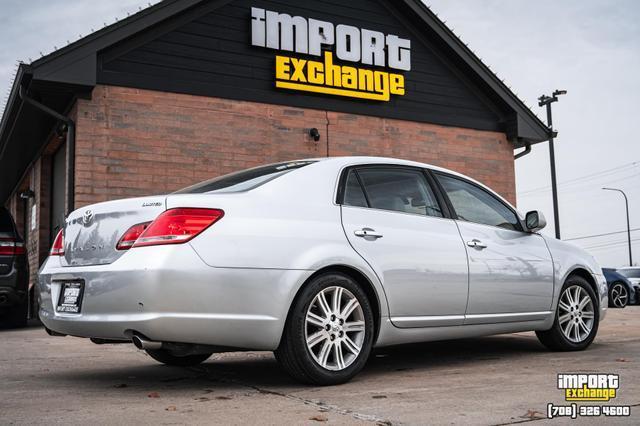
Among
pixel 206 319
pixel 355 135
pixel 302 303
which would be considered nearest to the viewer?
pixel 206 319

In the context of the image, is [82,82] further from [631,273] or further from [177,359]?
[631,273]

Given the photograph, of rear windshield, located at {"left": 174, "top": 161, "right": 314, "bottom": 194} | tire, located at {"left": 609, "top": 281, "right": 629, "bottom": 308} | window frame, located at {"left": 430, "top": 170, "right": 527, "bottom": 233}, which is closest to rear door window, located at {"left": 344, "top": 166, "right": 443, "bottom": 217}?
window frame, located at {"left": 430, "top": 170, "right": 527, "bottom": 233}

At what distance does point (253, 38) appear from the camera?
45.3ft

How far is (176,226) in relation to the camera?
14.3ft

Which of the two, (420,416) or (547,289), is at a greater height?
(547,289)

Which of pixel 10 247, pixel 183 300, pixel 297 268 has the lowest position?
pixel 183 300

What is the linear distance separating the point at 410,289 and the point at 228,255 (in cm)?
145

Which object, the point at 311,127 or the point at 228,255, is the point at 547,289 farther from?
the point at 311,127

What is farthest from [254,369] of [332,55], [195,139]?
[332,55]

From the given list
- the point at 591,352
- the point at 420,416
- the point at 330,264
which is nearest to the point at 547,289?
the point at 591,352

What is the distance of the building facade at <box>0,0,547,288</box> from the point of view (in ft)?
40.5

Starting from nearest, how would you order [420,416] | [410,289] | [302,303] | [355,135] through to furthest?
[420,416] < [302,303] < [410,289] < [355,135]

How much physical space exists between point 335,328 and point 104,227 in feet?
5.16

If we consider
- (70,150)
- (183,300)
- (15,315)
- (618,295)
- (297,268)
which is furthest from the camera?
(618,295)
